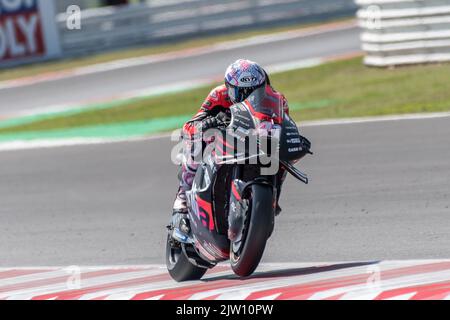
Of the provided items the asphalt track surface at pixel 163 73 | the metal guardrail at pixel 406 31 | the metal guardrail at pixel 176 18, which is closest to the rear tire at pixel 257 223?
the metal guardrail at pixel 406 31

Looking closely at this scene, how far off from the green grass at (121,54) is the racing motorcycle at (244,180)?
16.5 metres

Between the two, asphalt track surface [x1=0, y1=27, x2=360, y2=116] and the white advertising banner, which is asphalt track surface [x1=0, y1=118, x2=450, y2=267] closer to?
asphalt track surface [x1=0, y1=27, x2=360, y2=116]

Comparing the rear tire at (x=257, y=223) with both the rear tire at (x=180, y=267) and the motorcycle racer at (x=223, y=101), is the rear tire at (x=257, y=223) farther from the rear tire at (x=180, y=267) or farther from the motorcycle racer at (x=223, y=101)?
the rear tire at (x=180, y=267)

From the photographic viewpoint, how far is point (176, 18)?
2492cm

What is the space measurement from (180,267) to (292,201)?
2.58 metres

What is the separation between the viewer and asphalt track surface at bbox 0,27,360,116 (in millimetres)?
19609

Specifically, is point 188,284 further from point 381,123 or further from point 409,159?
point 381,123

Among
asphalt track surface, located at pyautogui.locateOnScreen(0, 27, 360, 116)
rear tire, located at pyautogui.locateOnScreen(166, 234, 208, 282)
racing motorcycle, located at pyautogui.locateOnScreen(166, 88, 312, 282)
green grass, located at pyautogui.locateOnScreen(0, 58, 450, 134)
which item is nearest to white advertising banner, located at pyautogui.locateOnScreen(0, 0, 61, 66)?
asphalt track surface, located at pyautogui.locateOnScreen(0, 27, 360, 116)

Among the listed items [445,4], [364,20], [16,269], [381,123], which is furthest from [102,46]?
[16,269]

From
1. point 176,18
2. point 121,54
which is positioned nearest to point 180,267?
point 121,54

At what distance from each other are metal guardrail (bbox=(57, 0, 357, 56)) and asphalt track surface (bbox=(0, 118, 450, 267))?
11.7m

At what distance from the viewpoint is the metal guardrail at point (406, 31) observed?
15.5 metres

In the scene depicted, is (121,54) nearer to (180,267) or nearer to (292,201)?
(292,201)

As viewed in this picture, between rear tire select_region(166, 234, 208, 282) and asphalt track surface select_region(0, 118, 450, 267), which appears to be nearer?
rear tire select_region(166, 234, 208, 282)
